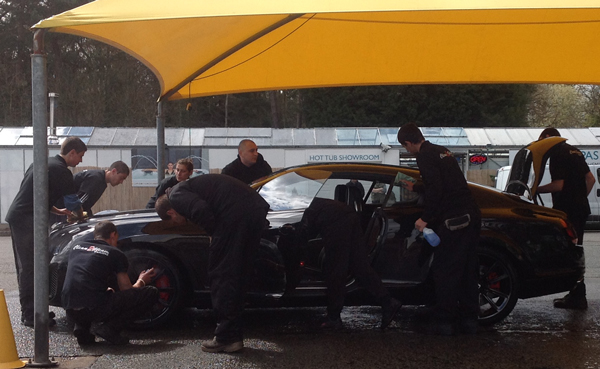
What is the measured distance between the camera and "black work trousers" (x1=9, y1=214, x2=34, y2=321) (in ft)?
21.2

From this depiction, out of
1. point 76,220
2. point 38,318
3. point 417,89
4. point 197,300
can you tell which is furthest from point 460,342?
point 417,89

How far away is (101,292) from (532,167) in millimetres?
4584

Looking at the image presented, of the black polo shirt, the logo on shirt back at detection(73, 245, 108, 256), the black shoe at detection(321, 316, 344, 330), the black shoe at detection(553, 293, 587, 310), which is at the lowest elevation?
the black shoe at detection(553, 293, 587, 310)

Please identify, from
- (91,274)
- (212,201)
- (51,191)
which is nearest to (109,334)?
(91,274)

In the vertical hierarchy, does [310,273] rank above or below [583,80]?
below

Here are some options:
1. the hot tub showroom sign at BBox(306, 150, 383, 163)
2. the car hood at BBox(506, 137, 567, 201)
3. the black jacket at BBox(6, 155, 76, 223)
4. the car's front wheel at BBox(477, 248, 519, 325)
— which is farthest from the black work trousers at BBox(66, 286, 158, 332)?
the hot tub showroom sign at BBox(306, 150, 383, 163)

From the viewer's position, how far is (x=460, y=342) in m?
5.92

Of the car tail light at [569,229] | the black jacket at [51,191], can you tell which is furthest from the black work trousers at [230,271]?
the car tail light at [569,229]

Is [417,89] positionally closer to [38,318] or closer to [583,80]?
[583,80]

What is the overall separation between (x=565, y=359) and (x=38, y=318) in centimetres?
380

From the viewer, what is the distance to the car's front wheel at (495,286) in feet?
21.3

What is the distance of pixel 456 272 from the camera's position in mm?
6027

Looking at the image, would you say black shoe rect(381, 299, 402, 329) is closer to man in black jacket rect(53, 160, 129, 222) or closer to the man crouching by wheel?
the man crouching by wheel

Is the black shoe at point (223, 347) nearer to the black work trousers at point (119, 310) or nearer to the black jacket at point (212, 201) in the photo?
the black work trousers at point (119, 310)
